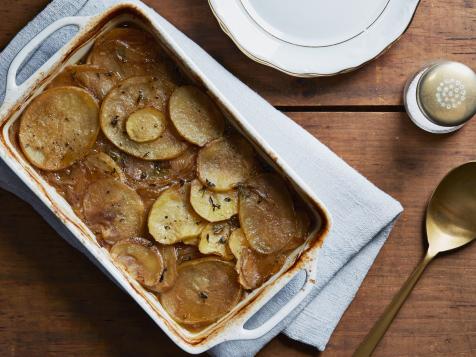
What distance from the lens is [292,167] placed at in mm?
1742

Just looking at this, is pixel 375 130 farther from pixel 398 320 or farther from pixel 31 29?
pixel 31 29

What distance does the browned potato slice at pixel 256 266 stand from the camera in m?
1.57

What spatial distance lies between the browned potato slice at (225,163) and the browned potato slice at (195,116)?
0.09 feet

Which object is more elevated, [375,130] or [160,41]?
[160,41]

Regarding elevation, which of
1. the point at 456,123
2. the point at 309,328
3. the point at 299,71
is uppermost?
the point at 299,71

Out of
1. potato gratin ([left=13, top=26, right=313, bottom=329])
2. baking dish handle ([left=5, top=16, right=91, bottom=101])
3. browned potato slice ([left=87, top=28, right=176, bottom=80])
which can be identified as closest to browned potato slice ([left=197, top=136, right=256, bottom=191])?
potato gratin ([left=13, top=26, right=313, bottom=329])

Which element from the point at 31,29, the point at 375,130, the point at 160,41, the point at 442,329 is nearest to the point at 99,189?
the point at 160,41

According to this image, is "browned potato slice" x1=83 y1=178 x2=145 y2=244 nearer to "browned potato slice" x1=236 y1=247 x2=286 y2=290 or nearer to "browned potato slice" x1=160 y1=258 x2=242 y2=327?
"browned potato slice" x1=160 y1=258 x2=242 y2=327

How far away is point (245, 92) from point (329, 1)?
36cm

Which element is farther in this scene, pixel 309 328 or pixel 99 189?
pixel 309 328

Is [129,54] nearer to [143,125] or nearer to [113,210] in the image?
[143,125]

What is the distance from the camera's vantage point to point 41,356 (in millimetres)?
1825

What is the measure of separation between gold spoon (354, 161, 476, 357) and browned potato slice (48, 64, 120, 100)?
0.94 m

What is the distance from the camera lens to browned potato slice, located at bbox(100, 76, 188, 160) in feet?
5.16
